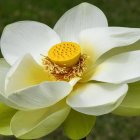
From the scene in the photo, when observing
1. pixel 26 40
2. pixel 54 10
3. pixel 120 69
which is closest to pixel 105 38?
pixel 120 69

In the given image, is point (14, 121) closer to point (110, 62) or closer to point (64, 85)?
point (64, 85)

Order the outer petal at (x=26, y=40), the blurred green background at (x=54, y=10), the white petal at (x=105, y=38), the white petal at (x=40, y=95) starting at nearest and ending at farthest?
1. the white petal at (x=40, y=95)
2. the white petal at (x=105, y=38)
3. the outer petal at (x=26, y=40)
4. the blurred green background at (x=54, y=10)

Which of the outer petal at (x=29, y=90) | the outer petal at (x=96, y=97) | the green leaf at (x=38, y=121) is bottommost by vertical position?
the green leaf at (x=38, y=121)

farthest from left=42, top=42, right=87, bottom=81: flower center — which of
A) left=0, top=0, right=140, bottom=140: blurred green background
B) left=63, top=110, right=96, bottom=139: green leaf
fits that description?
left=0, top=0, right=140, bottom=140: blurred green background

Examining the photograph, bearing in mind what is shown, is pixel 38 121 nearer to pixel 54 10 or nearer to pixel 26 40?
pixel 26 40

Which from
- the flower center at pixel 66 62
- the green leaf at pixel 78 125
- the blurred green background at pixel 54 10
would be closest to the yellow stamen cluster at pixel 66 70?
the flower center at pixel 66 62

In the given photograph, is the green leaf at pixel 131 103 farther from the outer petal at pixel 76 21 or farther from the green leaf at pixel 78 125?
the outer petal at pixel 76 21
